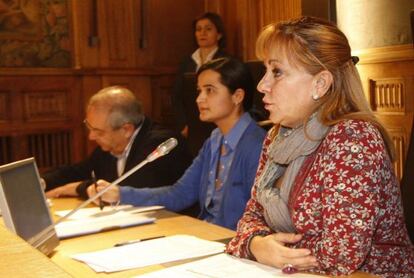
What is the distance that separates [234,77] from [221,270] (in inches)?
47.7

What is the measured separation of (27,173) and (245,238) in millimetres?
585

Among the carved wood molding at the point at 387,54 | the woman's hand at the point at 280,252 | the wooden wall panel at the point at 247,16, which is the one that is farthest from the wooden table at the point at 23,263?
the wooden wall panel at the point at 247,16

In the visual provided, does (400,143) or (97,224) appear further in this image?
(400,143)

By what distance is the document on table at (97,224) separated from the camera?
180cm

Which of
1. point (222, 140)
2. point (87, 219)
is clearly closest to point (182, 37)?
point (222, 140)

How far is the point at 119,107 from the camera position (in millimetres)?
2723

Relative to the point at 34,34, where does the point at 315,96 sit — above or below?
below

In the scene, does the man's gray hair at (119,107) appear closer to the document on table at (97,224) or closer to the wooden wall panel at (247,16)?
the document on table at (97,224)

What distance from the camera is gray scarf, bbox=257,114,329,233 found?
4.63 feet

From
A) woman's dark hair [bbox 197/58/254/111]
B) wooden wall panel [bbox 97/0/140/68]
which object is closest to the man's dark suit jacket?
woman's dark hair [bbox 197/58/254/111]

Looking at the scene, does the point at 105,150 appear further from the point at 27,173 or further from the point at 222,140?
the point at 27,173

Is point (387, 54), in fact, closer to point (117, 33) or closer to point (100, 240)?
point (100, 240)

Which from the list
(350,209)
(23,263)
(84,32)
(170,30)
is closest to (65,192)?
(350,209)

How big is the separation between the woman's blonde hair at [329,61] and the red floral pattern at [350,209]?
0.26 feet
